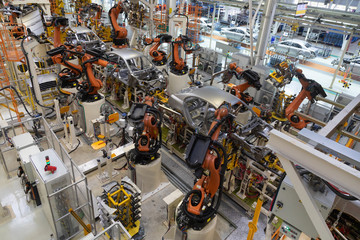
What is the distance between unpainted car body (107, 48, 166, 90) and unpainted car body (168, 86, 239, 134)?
6.31 feet

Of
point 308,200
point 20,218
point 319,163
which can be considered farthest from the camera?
point 20,218

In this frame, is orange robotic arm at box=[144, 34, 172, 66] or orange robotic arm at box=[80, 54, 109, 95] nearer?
orange robotic arm at box=[80, 54, 109, 95]

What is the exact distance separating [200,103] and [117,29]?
28.1ft

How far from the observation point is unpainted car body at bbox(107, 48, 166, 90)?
9.13 m

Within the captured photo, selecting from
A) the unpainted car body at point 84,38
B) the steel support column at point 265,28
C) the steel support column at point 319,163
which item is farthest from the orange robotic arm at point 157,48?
the steel support column at point 319,163

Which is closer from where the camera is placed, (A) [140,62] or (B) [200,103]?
(B) [200,103]

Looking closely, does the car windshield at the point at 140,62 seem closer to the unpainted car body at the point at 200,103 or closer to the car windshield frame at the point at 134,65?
the car windshield frame at the point at 134,65

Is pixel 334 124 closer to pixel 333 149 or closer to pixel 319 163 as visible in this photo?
pixel 333 149

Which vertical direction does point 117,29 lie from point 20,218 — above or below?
above

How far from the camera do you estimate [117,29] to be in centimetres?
1396

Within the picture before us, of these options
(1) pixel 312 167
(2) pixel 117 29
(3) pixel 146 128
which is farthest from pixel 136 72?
(1) pixel 312 167

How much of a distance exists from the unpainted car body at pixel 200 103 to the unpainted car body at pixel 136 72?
6.31 feet

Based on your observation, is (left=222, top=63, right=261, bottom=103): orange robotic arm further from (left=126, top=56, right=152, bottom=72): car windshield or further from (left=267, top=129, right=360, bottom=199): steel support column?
(left=267, top=129, right=360, bottom=199): steel support column

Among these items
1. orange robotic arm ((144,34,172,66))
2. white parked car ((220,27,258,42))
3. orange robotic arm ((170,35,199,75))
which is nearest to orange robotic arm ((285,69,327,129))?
orange robotic arm ((170,35,199,75))
